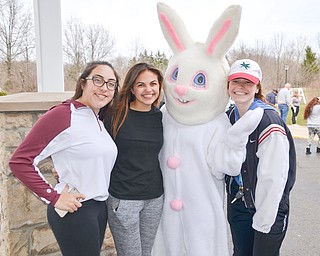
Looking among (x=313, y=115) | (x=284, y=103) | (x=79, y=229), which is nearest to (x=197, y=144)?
(x=79, y=229)

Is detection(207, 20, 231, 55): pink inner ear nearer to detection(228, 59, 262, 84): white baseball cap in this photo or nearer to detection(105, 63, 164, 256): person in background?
detection(228, 59, 262, 84): white baseball cap

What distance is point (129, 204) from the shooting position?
2.06 meters

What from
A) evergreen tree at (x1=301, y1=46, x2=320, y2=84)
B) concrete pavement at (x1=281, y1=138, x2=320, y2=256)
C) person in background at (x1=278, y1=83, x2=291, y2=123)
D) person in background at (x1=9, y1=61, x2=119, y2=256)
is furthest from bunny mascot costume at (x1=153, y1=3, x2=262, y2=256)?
evergreen tree at (x1=301, y1=46, x2=320, y2=84)

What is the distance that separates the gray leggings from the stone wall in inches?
29.5

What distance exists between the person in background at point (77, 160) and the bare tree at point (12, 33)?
6662 millimetres

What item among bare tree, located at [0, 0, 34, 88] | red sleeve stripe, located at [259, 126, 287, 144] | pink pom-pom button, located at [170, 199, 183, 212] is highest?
bare tree, located at [0, 0, 34, 88]

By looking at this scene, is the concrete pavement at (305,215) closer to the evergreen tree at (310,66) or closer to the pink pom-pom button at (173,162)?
the pink pom-pom button at (173,162)

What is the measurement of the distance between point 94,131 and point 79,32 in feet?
Answer: 54.8

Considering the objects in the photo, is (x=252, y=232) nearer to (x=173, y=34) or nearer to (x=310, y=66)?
(x=173, y=34)

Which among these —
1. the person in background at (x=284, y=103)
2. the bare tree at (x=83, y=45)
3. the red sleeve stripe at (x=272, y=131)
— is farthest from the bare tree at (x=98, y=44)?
the red sleeve stripe at (x=272, y=131)

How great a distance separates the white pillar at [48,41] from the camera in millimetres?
3004

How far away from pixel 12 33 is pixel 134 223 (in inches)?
392

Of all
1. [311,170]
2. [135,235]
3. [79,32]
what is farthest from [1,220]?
[79,32]

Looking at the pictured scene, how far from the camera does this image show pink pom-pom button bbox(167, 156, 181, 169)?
7.09ft
